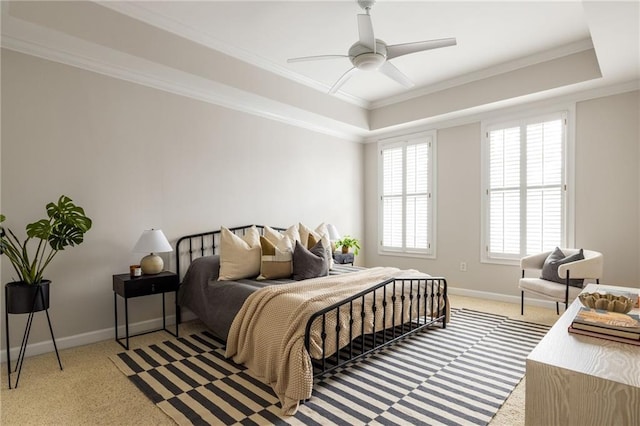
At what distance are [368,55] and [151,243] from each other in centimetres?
267

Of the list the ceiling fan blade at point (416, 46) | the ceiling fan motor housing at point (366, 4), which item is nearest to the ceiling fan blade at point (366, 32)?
the ceiling fan blade at point (416, 46)

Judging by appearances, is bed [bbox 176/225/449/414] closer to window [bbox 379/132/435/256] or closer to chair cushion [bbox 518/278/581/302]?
chair cushion [bbox 518/278/581/302]

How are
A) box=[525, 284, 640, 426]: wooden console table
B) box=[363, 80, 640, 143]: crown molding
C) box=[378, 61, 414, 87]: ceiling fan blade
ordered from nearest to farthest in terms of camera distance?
box=[525, 284, 640, 426]: wooden console table
box=[378, 61, 414, 87]: ceiling fan blade
box=[363, 80, 640, 143]: crown molding

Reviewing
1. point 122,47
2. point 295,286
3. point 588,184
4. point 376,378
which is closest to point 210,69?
point 122,47

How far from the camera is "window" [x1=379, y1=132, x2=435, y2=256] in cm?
571

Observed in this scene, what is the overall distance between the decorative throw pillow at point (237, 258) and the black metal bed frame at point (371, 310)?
62 cm

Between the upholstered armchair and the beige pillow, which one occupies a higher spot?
the beige pillow

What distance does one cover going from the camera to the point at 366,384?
102 inches

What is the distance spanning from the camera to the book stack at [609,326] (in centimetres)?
179

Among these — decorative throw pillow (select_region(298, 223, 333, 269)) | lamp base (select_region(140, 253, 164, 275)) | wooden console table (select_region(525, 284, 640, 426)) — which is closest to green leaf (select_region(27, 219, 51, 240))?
lamp base (select_region(140, 253, 164, 275))

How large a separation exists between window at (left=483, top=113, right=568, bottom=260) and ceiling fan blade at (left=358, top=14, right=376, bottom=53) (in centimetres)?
295

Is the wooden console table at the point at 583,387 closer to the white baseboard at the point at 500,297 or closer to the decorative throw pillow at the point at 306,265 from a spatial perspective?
the decorative throw pillow at the point at 306,265

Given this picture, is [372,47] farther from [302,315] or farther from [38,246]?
[38,246]

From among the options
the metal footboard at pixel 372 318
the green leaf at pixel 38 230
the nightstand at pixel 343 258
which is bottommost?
the metal footboard at pixel 372 318
